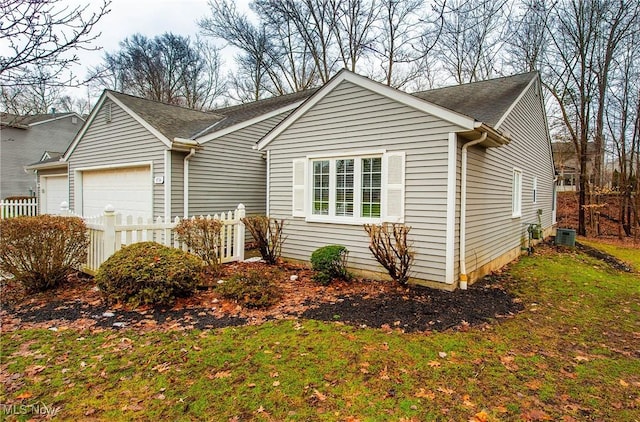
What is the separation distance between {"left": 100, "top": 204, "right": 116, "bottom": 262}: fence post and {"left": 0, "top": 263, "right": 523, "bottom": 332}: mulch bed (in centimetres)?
63

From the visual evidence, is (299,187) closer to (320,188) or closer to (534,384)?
(320,188)

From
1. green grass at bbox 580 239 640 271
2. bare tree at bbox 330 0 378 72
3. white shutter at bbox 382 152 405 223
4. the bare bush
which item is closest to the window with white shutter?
white shutter at bbox 382 152 405 223

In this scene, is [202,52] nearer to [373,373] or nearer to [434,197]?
[434,197]

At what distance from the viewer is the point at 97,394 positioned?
275 cm

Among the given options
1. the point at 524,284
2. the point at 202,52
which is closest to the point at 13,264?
the point at 524,284

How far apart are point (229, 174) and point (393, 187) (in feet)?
18.2

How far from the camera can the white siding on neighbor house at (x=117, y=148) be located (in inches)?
353

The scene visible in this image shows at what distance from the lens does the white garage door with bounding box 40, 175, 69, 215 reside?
43.8 feet

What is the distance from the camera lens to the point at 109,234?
5.88 meters

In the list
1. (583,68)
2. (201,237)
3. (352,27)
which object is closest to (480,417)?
(201,237)

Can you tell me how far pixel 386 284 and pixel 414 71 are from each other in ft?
45.0

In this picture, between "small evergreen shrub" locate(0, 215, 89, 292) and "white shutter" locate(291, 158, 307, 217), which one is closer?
"small evergreen shrub" locate(0, 215, 89, 292)

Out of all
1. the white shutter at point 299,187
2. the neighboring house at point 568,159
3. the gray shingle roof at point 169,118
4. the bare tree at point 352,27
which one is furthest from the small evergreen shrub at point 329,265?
the neighboring house at point 568,159

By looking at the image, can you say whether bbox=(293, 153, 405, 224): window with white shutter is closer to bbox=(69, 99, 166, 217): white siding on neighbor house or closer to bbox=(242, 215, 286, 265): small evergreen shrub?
bbox=(242, 215, 286, 265): small evergreen shrub
